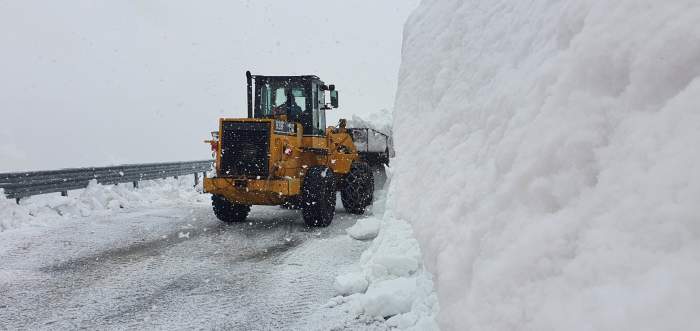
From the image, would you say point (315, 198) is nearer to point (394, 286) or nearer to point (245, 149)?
point (245, 149)

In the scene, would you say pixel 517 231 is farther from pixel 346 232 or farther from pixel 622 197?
pixel 346 232

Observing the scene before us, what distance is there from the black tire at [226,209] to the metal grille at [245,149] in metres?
0.76

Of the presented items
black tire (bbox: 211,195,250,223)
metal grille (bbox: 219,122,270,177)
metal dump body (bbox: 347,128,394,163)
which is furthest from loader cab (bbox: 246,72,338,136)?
metal dump body (bbox: 347,128,394,163)

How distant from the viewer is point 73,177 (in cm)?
1173

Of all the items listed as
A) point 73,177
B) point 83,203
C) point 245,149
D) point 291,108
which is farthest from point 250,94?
point 73,177

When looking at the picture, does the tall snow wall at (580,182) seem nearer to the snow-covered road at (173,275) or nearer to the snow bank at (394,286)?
the snow bank at (394,286)

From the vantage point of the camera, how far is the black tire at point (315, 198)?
841 cm

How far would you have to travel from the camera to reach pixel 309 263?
5.96 metres

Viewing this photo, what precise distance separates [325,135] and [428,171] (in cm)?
675

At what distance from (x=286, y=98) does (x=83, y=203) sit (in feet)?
17.3

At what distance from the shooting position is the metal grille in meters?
8.48

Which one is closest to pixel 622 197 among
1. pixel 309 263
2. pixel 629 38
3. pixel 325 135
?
pixel 629 38

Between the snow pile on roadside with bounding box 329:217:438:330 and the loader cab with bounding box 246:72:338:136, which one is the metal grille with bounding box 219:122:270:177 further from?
the snow pile on roadside with bounding box 329:217:438:330

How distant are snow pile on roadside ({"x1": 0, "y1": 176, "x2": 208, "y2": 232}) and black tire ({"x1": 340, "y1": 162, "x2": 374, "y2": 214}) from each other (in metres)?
4.61
